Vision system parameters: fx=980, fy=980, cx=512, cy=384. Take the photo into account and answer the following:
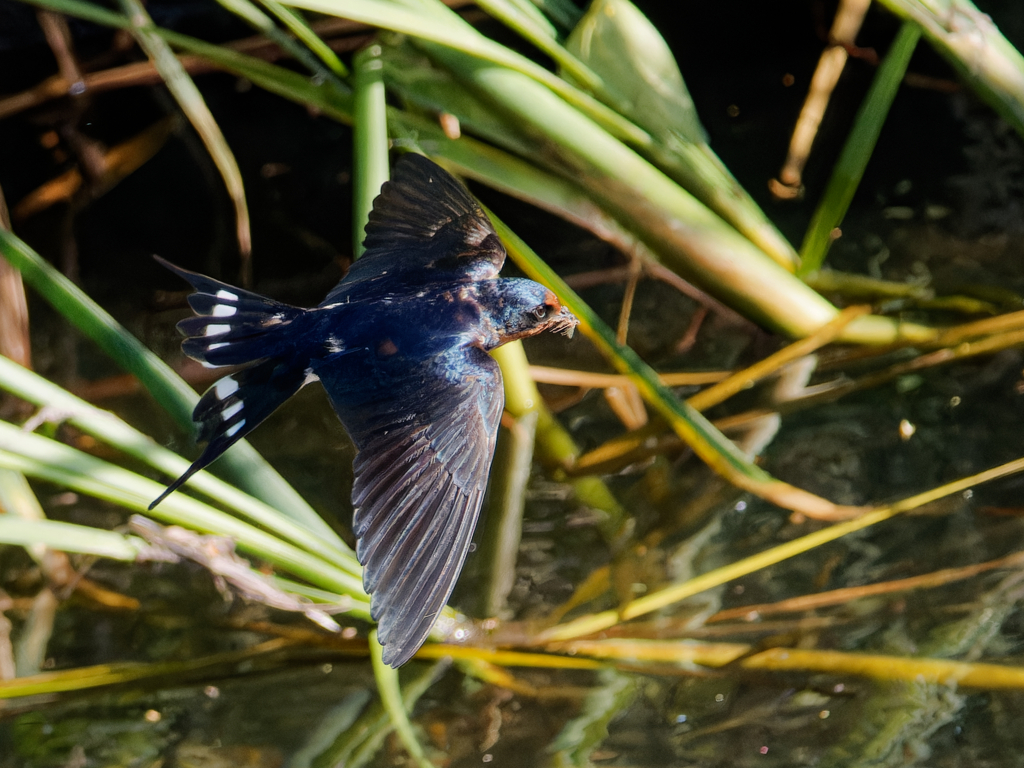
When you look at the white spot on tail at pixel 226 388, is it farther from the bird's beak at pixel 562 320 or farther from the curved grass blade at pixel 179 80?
the curved grass blade at pixel 179 80

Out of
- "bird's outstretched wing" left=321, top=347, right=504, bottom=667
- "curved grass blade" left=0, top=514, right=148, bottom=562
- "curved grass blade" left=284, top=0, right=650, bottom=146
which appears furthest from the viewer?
"curved grass blade" left=284, top=0, right=650, bottom=146

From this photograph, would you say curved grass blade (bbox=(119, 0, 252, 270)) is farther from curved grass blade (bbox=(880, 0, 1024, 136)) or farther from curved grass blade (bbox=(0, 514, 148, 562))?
curved grass blade (bbox=(880, 0, 1024, 136))

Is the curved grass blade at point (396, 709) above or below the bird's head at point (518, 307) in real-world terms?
below

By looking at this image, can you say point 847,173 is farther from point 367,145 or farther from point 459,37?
point 367,145

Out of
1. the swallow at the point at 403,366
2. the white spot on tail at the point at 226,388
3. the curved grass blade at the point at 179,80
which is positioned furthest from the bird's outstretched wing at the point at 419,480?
the curved grass blade at the point at 179,80

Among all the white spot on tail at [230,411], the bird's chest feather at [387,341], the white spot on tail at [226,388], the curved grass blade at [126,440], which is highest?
the bird's chest feather at [387,341]

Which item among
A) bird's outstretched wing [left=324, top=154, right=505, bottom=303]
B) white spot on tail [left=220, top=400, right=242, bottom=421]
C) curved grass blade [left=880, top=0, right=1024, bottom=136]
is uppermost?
curved grass blade [left=880, top=0, right=1024, bottom=136]

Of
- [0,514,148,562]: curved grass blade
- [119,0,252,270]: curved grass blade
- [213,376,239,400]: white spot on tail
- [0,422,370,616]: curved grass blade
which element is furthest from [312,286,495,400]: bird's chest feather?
[119,0,252,270]: curved grass blade
